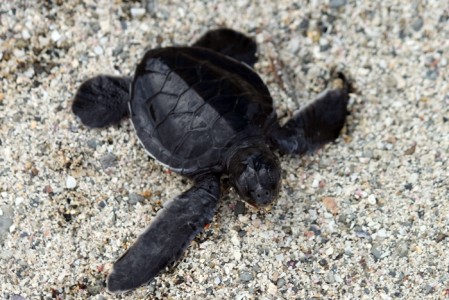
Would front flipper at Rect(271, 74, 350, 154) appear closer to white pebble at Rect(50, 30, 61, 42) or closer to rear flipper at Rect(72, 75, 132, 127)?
rear flipper at Rect(72, 75, 132, 127)

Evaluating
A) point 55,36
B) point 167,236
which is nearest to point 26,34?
point 55,36

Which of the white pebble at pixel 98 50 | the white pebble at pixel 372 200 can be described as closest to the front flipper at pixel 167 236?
the white pebble at pixel 372 200

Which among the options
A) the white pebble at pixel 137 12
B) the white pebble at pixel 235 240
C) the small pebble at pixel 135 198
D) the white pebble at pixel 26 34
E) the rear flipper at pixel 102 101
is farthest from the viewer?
the white pebble at pixel 137 12

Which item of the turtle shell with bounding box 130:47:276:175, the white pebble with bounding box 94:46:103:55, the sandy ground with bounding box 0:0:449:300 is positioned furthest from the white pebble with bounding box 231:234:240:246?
the white pebble with bounding box 94:46:103:55

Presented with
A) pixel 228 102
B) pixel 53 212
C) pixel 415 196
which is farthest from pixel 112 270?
pixel 415 196

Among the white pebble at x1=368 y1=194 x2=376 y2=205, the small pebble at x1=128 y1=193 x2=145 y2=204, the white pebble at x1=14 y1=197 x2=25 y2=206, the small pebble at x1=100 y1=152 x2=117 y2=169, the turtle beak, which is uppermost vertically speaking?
the turtle beak

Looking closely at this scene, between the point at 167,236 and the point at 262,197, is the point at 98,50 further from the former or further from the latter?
the point at 262,197

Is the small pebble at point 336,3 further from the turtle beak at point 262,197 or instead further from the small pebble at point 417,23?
the turtle beak at point 262,197
